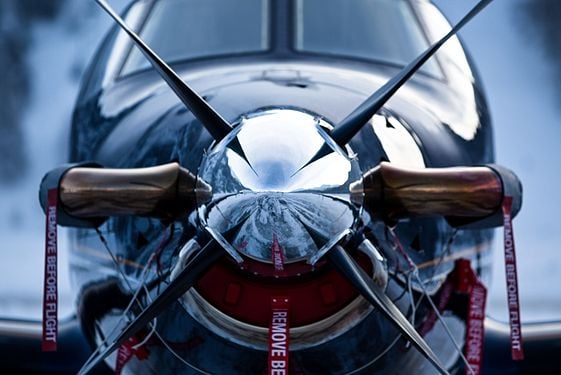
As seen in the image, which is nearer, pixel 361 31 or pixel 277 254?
pixel 277 254

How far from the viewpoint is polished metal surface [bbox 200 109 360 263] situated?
4426mm

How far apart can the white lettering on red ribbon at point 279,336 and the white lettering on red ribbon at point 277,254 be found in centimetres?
33

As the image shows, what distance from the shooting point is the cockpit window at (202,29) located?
22.1ft

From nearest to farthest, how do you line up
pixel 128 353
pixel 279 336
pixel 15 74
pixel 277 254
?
pixel 277 254, pixel 279 336, pixel 128 353, pixel 15 74

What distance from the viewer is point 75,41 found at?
58.8 feet

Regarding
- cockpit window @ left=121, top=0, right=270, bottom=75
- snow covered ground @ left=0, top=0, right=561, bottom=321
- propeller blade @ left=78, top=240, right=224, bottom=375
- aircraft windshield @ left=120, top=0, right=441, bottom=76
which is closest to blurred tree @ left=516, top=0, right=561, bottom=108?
snow covered ground @ left=0, top=0, right=561, bottom=321

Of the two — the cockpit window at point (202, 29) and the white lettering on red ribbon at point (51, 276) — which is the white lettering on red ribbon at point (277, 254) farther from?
the cockpit window at point (202, 29)

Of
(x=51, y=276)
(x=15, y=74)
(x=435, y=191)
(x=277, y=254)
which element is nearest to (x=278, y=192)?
(x=277, y=254)

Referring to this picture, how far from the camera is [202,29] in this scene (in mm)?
6973

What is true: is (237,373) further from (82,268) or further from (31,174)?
(31,174)

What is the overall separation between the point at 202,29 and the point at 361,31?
2.57 feet

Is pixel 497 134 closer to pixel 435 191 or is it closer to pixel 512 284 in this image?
pixel 512 284

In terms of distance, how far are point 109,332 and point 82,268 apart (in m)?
0.51

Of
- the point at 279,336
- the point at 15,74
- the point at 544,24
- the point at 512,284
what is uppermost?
the point at 15,74
